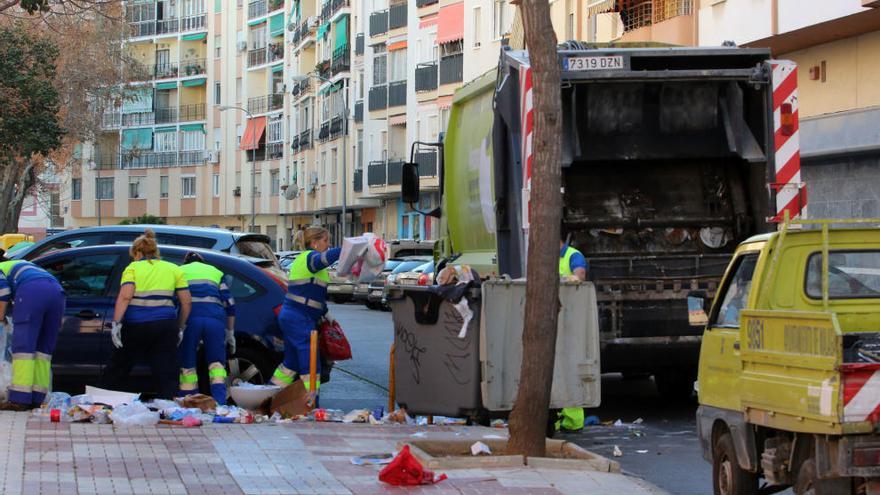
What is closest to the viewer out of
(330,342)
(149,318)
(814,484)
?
(814,484)

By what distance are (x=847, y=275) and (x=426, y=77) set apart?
159 feet

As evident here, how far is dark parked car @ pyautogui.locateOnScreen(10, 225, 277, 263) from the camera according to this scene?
17.2 meters

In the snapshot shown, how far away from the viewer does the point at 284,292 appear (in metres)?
14.4

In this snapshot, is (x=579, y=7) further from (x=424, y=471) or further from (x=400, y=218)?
(x=424, y=471)

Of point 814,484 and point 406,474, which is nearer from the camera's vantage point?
point 814,484

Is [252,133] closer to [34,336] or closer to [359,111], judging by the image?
[359,111]

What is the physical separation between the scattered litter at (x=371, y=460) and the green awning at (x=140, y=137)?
86.8 metres

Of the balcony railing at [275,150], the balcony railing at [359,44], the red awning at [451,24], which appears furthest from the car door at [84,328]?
the balcony railing at [275,150]

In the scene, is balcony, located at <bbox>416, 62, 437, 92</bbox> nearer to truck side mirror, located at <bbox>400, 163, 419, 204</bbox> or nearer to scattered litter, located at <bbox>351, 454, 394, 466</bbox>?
truck side mirror, located at <bbox>400, 163, 419, 204</bbox>

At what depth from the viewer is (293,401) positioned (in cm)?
1284

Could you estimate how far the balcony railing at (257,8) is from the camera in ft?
285

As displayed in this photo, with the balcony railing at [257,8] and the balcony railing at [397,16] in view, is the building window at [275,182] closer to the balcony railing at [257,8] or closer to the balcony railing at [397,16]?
the balcony railing at [257,8]

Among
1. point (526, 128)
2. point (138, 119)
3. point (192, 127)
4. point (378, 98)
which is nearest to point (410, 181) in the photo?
point (526, 128)

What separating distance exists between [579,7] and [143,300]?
2655cm
